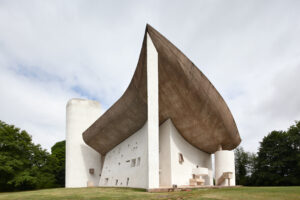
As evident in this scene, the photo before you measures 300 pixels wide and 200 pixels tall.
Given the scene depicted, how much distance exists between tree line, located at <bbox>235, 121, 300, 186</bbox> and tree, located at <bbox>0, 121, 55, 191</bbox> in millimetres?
26474

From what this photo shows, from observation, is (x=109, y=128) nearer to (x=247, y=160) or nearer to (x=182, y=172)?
(x=182, y=172)

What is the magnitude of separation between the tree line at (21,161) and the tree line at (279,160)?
26474 mm

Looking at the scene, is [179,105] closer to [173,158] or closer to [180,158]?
[173,158]

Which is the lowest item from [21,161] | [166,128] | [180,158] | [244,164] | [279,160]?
[244,164]

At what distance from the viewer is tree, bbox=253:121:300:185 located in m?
27.5

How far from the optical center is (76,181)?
82.8 ft

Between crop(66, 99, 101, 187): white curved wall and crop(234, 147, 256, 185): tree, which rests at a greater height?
crop(66, 99, 101, 187): white curved wall

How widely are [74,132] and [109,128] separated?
7.53m

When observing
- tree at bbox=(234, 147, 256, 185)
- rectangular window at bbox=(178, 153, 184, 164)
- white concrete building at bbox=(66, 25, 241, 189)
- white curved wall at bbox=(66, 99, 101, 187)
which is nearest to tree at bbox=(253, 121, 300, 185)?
tree at bbox=(234, 147, 256, 185)

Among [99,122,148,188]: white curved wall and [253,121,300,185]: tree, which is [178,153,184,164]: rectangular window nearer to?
[99,122,148,188]: white curved wall

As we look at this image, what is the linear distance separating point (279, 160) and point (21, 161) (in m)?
29.6

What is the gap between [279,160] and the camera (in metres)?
28.9

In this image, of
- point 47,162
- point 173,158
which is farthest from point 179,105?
point 47,162

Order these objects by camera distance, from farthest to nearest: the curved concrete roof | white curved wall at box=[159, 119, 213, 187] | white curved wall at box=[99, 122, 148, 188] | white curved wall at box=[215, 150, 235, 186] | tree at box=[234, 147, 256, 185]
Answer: tree at box=[234, 147, 256, 185], white curved wall at box=[215, 150, 235, 186], white curved wall at box=[159, 119, 213, 187], white curved wall at box=[99, 122, 148, 188], the curved concrete roof
